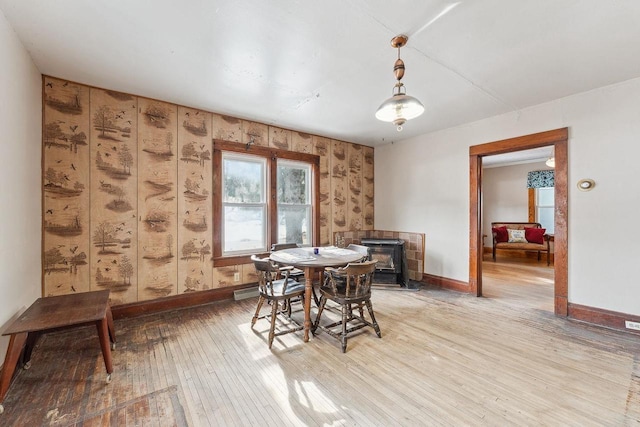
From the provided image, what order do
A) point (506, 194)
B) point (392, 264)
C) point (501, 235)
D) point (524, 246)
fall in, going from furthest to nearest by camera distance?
1. point (506, 194)
2. point (501, 235)
3. point (524, 246)
4. point (392, 264)

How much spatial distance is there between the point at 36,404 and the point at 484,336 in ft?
12.2

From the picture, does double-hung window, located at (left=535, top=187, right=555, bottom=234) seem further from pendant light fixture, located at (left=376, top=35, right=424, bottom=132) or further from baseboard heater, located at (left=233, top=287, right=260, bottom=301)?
baseboard heater, located at (left=233, top=287, right=260, bottom=301)

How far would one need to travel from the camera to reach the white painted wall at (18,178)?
192 cm

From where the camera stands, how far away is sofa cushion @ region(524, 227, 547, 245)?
22.2ft

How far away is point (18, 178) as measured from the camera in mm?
2162

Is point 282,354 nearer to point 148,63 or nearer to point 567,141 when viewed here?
point 148,63

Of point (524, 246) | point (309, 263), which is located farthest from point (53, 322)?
point (524, 246)

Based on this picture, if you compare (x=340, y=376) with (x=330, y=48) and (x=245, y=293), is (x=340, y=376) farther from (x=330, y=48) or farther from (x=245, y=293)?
(x=330, y=48)

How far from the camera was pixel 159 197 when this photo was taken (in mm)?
3320

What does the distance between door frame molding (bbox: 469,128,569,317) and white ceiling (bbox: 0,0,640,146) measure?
515 millimetres

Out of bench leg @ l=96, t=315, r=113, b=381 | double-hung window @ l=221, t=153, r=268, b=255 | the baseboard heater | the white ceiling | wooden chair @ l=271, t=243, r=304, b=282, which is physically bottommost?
the baseboard heater

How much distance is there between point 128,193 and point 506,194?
9.10 m

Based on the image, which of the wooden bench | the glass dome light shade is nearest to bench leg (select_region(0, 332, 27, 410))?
the wooden bench

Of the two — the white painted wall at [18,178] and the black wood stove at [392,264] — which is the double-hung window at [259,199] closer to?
the black wood stove at [392,264]
